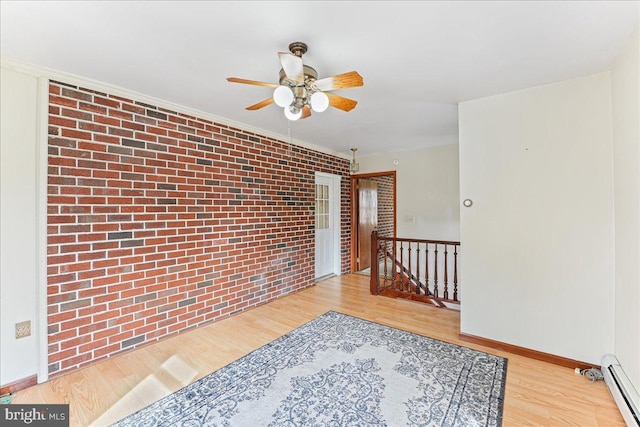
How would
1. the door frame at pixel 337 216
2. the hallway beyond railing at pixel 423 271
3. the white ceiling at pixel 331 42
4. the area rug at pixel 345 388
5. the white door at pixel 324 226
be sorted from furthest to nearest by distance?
the door frame at pixel 337 216 → the white door at pixel 324 226 → the hallway beyond railing at pixel 423 271 → the area rug at pixel 345 388 → the white ceiling at pixel 331 42

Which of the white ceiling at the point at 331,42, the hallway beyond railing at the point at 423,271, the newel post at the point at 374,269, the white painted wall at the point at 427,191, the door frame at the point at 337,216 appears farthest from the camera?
the door frame at the point at 337,216

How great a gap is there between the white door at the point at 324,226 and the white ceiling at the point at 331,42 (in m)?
2.46

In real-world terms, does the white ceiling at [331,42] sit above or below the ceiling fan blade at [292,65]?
above

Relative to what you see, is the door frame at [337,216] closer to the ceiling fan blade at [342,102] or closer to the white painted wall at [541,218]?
the white painted wall at [541,218]

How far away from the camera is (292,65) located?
1.53 m

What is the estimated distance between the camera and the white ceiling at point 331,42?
141 cm

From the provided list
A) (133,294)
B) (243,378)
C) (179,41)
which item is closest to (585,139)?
(179,41)

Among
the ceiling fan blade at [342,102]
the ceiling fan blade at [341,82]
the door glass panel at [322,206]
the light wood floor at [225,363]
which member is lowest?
the light wood floor at [225,363]

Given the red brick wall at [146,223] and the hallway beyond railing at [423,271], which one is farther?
the hallway beyond railing at [423,271]

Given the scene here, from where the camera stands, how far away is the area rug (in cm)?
164

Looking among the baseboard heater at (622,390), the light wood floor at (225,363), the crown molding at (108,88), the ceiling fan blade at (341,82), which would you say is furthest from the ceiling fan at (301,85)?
the baseboard heater at (622,390)

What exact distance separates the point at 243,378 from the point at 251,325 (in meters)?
0.96

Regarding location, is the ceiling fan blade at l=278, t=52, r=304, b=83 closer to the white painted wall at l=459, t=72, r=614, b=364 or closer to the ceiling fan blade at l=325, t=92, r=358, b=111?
the ceiling fan blade at l=325, t=92, r=358, b=111

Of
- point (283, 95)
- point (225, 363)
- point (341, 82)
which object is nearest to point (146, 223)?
point (225, 363)
